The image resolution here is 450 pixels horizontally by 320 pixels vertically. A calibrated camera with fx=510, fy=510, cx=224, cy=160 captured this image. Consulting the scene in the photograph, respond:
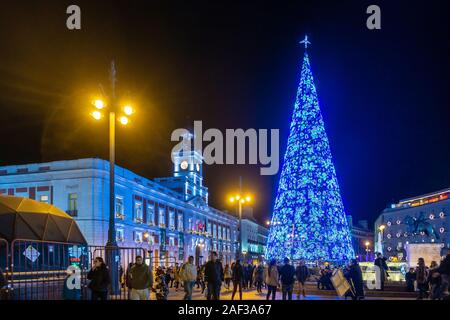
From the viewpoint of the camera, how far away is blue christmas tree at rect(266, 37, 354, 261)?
110ft

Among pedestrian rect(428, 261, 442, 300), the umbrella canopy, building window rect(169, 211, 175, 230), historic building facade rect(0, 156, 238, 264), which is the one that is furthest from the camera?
building window rect(169, 211, 175, 230)

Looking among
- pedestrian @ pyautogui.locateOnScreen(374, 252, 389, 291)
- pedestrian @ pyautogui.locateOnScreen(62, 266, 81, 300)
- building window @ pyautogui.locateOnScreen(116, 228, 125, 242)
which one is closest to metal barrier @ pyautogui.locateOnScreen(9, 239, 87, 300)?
pedestrian @ pyautogui.locateOnScreen(62, 266, 81, 300)

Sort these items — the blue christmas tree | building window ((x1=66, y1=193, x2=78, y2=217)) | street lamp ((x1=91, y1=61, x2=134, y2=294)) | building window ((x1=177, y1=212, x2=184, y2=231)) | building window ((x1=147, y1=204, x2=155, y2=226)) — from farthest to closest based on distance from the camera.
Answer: building window ((x1=177, y1=212, x2=184, y2=231)) < building window ((x1=147, y1=204, x2=155, y2=226)) < building window ((x1=66, y1=193, x2=78, y2=217)) < the blue christmas tree < street lamp ((x1=91, y1=61, x2=134, y2=294))

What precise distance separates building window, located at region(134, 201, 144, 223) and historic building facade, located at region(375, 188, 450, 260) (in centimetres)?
3331

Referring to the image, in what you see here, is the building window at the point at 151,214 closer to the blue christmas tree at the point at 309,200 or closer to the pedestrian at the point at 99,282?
the blue christmas tree at the point at 309,200

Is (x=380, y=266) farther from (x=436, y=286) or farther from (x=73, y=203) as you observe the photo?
(x=73, y=203)

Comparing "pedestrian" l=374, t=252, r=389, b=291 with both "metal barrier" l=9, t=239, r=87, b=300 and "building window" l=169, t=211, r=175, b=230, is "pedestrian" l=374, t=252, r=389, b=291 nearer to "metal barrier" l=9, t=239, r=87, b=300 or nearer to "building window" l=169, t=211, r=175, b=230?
"metal barrier" l=9, t=239, r=87, b=300

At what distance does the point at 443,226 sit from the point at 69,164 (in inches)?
2561

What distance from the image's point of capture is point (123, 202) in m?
53.9

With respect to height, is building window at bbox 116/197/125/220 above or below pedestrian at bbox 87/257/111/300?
above
